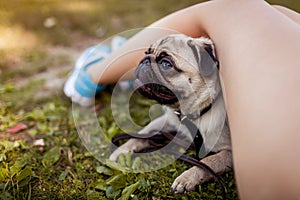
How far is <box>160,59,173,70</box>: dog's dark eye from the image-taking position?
166cm

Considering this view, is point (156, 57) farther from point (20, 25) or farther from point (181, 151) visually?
point (20, 25)

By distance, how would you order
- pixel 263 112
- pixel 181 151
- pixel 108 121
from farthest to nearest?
pixel 108 121 < pixel 181 151 < pixel 263 112

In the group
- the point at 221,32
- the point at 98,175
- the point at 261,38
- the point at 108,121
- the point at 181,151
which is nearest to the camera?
the point at 261,38

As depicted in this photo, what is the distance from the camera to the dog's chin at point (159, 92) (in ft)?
5.57

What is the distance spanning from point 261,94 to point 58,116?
1.32 metres

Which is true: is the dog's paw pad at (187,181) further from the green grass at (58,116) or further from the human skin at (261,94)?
the human skin at (261,94)

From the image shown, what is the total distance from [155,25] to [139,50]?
0.49 feet

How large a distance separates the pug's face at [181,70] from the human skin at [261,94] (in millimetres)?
70

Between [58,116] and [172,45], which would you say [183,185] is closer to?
[172,45]

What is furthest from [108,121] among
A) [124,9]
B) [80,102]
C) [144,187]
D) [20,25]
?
[124,9]

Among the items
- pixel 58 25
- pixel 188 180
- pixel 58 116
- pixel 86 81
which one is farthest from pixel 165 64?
pixel 58 25

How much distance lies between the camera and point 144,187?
5.58ft

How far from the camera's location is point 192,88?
5.48 feet

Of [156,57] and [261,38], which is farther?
[156,57]
